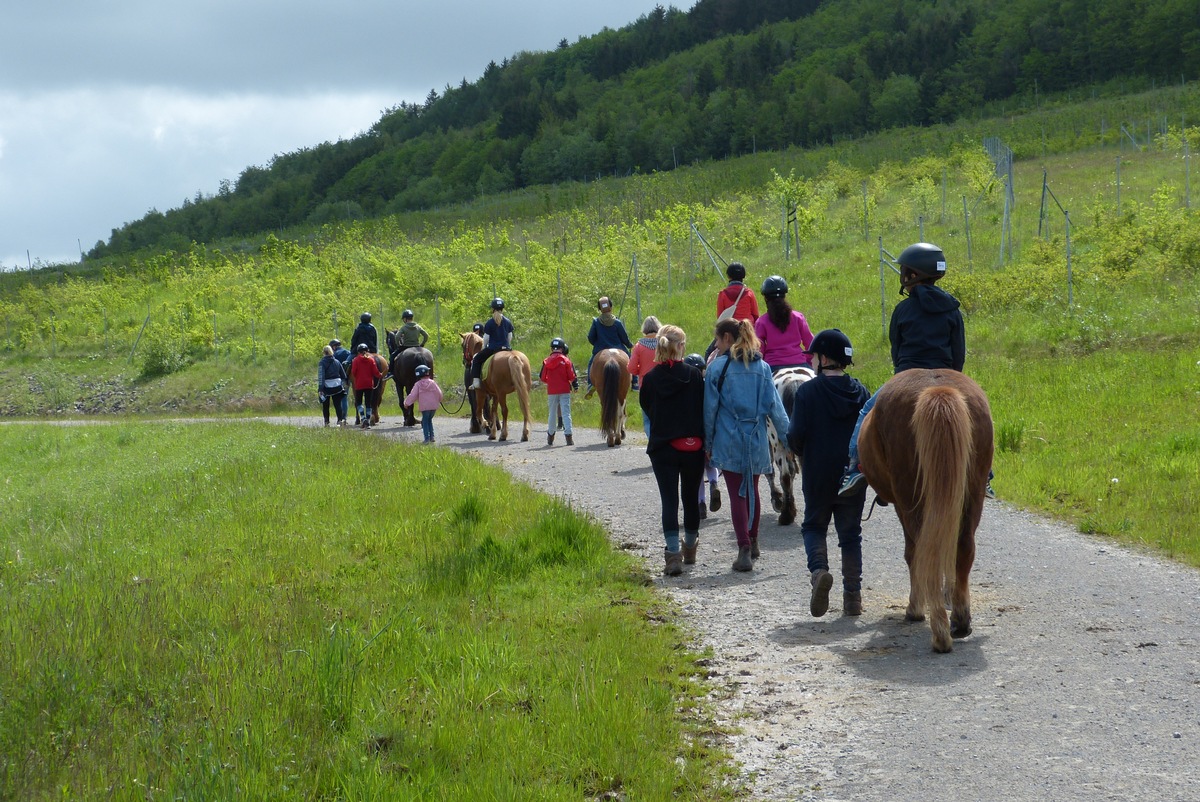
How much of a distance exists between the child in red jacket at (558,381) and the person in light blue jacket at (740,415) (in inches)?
356

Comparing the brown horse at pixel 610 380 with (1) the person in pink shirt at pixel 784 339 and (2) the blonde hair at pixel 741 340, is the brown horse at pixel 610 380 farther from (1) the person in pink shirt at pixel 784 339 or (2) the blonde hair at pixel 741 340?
(2) the blonde hair at pixel 741 340

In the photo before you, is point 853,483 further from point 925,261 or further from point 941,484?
point 925,261

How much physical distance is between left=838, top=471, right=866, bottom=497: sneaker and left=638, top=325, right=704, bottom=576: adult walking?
166 cm

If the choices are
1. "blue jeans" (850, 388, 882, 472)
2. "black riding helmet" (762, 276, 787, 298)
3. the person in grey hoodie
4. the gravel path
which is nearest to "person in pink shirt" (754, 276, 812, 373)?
"black riding helmet" (762, 276, 787, 298)

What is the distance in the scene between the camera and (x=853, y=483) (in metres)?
7.50

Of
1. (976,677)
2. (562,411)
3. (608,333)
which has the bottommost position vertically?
(976,677)

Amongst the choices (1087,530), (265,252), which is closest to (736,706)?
(1087,530)

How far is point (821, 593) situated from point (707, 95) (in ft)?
452

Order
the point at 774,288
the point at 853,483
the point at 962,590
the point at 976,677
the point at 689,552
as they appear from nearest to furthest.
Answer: the point at 976,677 < the point at 962,590 < the point at 853,483 < the point at 689,552 < the point at 774,288

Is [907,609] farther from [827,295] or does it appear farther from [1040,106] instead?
[1040,106]

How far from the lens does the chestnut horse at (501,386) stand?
63.1 ft

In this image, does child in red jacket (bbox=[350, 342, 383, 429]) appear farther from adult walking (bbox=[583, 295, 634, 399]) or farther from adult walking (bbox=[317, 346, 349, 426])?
adult walking (bbox=[583, 295, 634, 399])

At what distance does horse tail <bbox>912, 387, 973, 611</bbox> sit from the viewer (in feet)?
21.2

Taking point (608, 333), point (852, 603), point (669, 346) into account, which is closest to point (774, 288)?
point (669, 346)
